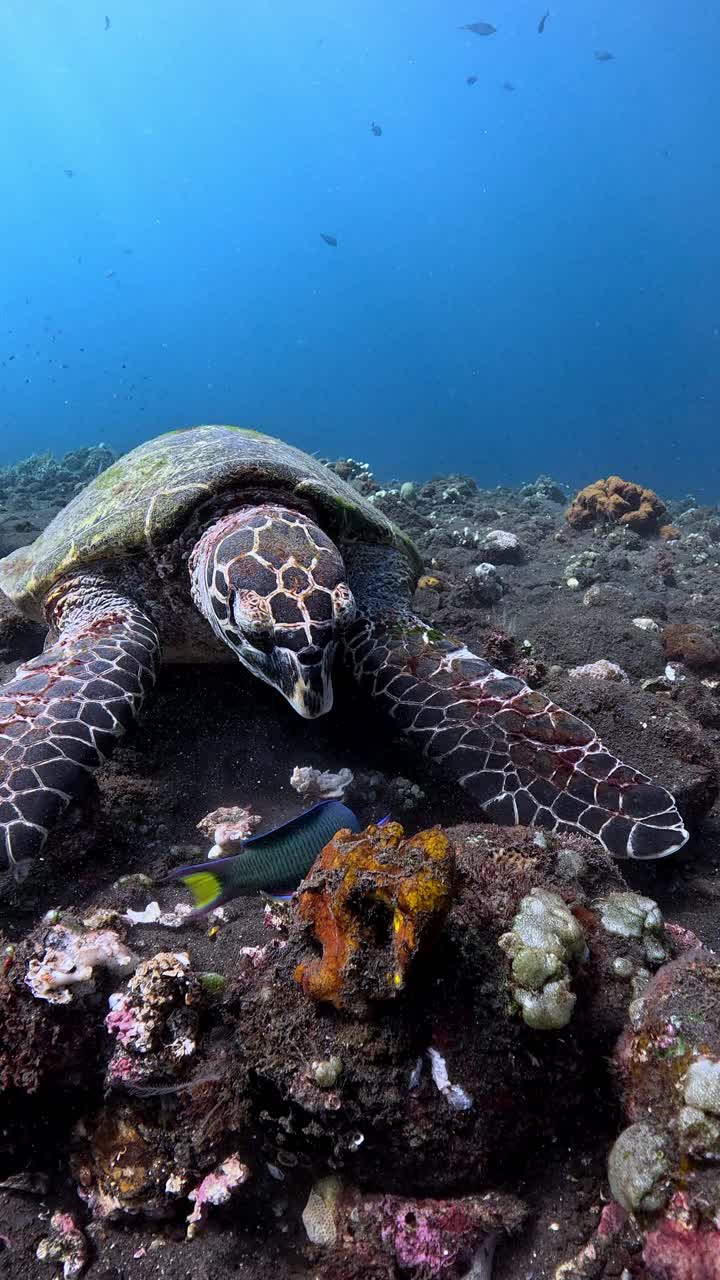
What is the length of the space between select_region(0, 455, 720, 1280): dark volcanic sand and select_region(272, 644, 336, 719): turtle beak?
1.89 ft

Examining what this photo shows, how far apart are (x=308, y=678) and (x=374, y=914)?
1708mm

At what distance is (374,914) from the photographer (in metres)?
1.81

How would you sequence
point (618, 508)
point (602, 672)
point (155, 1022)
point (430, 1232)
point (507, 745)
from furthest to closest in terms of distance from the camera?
1. point (618, 508)
2. point (602, 672)
3. point (507, 745)
4. point (155, 1022)
5. point (430, 1232)

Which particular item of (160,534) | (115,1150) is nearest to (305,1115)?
(115,1150)

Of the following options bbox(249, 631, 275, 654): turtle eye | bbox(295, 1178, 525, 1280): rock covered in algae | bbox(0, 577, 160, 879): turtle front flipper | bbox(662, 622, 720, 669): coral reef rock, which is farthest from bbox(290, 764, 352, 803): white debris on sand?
bbox(662, 622, 720, 669): coral reef rock

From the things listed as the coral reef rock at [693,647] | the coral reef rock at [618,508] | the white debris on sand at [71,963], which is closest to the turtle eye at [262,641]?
the white debris on sand at [71,963]

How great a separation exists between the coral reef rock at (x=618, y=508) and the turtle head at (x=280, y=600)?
8.64 meters

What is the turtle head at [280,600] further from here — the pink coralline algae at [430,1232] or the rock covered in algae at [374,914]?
the pink coralline algae at [430,1232]

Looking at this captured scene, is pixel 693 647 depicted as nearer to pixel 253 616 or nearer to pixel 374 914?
pixel 253 616

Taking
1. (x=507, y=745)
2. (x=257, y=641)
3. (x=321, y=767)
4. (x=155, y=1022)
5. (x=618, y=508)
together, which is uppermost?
(x=257, y=641)

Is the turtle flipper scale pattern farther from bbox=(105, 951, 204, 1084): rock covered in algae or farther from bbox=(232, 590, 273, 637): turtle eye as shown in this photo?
bbox=(105, 951, 204, 1084): rock covered in algae

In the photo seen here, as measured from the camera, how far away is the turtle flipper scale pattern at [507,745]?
307 cm

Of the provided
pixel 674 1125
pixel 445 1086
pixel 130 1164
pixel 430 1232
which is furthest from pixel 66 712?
pixel 674 1125

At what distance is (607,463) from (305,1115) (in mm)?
90577
